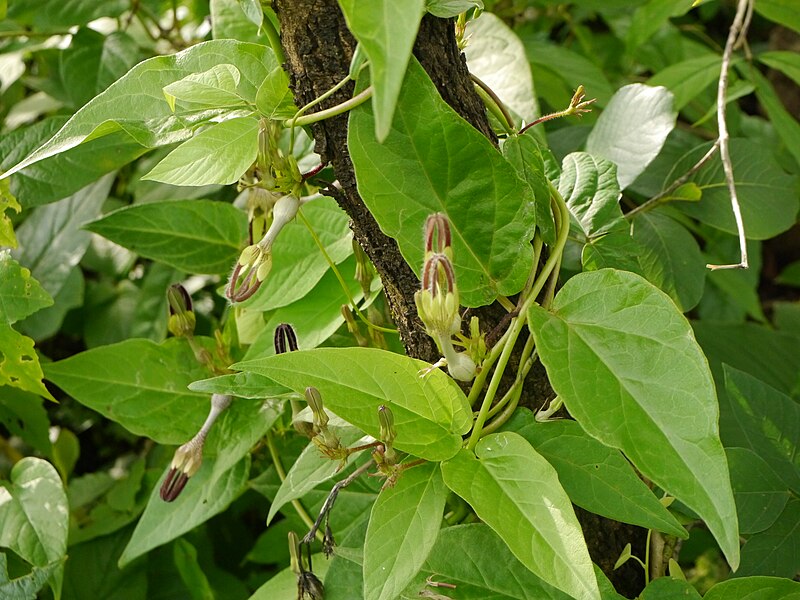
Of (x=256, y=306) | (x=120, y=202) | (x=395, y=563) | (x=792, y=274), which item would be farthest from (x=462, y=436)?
(x=792, y=274)

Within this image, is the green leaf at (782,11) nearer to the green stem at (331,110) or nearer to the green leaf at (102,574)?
the green stem at (331,110)

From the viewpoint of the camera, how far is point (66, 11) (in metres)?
0.80

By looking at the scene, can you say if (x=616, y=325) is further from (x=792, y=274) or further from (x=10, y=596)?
(x=792, y=274)

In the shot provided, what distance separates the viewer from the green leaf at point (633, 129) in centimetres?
63

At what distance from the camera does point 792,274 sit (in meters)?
1.38

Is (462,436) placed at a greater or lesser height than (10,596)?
greater

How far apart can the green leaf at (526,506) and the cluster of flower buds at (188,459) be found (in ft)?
0.71

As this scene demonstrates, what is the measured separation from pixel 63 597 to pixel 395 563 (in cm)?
51

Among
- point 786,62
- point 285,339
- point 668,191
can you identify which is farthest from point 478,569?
point 786,62

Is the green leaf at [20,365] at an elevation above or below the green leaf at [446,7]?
below

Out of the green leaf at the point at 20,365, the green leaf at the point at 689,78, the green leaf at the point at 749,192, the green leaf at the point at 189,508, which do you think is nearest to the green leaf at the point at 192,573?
the green leaf at the point at 189,508

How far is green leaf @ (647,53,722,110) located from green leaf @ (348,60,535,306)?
1.59 ft

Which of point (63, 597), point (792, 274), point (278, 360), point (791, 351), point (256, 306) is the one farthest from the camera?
point (792, 274)

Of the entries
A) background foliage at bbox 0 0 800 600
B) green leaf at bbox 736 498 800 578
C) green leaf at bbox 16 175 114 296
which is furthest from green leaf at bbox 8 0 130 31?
green leaf at bbox 736 498 800 578
